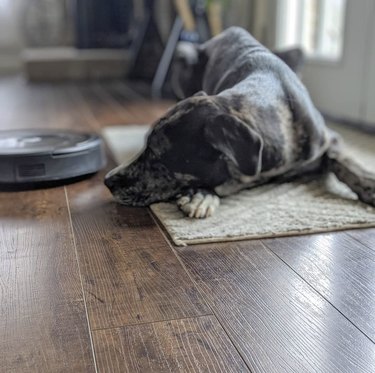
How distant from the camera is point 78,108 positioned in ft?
11.4

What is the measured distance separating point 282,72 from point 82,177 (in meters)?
0.72

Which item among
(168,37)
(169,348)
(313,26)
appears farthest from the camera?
(168,37)

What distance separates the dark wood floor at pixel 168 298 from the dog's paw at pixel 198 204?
0.35 feet

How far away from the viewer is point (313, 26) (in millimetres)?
3080

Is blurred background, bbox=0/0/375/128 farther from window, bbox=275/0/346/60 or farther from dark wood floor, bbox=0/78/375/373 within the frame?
dark wood floor, bbox=0/78/375/373

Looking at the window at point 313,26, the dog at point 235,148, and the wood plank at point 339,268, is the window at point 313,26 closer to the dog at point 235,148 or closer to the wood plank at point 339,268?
the dog at point 235,148

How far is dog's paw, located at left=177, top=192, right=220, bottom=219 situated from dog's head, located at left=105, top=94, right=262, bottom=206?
0.14 feet

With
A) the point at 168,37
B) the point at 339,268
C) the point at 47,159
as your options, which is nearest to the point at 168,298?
the point at 339,268

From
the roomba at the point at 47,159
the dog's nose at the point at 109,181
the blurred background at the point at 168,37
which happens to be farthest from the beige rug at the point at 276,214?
the blurred background at the point at 168,37

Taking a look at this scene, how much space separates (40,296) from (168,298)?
9.4 inches

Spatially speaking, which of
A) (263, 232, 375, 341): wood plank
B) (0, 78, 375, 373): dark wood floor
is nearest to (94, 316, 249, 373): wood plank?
(0, 78, 375, 373): dark wood floor

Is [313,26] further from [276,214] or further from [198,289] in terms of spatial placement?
[198,289]

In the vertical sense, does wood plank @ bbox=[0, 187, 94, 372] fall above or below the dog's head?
below

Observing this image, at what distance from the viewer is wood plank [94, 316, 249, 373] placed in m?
0.81
